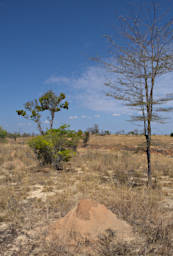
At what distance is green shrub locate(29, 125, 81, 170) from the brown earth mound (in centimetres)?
725

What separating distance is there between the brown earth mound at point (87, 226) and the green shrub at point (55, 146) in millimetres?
7251

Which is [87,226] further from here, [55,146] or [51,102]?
[51,102]

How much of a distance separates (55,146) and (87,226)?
8.12m

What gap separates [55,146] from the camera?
11469mm

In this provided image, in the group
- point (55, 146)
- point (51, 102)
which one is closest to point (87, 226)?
point (55, 146)

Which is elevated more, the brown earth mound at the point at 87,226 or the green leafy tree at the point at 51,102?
the green leafy tree at the point at 51,102

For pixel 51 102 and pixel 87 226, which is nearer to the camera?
pixel 87 226

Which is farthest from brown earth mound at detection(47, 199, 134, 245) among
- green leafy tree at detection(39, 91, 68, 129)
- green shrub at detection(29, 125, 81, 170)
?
green leafy tree at detection(39, 91, 68, 129)

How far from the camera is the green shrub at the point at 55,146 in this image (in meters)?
11.2

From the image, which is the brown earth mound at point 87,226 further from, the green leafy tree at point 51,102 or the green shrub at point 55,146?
the green leafy tree at point 51,102

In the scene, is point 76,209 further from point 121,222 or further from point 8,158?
point 8,158

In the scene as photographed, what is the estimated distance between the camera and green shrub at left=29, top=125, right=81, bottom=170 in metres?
11.2

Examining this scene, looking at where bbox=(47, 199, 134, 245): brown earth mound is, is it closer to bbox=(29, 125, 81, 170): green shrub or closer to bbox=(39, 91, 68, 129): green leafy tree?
→ bbox=(29, 125, 81, 170): green shrub

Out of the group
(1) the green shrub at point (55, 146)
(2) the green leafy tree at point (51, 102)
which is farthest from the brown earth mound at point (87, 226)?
(2) the green leafy tree at point (51, 102)
